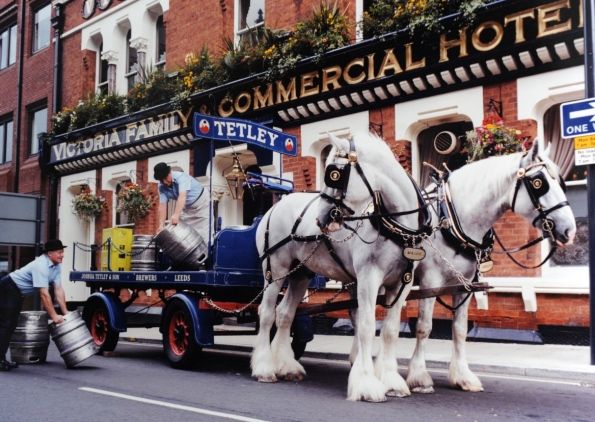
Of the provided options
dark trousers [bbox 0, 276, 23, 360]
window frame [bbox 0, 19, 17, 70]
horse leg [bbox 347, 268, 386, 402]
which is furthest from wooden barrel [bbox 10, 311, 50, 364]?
window frame [bbox 0, 19, 17, 70]

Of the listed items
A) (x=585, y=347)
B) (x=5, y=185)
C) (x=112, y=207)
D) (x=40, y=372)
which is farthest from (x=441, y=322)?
(x=5, y=185)

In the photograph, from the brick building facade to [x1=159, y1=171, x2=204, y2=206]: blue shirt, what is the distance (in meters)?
1.32

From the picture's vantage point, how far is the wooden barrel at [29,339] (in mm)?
8914

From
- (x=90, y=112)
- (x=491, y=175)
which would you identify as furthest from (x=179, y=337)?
(x=90, y=112)

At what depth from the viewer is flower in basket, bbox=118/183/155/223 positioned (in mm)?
17281

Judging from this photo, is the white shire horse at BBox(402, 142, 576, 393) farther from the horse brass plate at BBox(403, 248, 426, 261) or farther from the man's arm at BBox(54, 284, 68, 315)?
the man's arm at BBox(54, 284, 68, 315)

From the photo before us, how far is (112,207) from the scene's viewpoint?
752 inches

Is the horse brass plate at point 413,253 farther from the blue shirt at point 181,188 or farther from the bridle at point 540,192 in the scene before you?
the blue shirt at point 181,188

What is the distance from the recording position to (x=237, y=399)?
634cm

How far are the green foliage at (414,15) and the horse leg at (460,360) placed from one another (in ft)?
19.1

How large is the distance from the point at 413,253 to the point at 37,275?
503cm

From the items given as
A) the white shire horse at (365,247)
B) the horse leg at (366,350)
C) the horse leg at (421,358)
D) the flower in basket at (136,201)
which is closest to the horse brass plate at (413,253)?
the white shire horse at (365,247)

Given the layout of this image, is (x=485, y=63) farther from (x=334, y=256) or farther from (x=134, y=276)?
(x=134, y=276)

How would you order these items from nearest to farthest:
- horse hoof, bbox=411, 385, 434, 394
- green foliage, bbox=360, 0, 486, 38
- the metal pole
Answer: horse hoof, bbox=411, 385, 434, 394 < the metal pole < green foliage, bbox=360, 0, 486, 38
